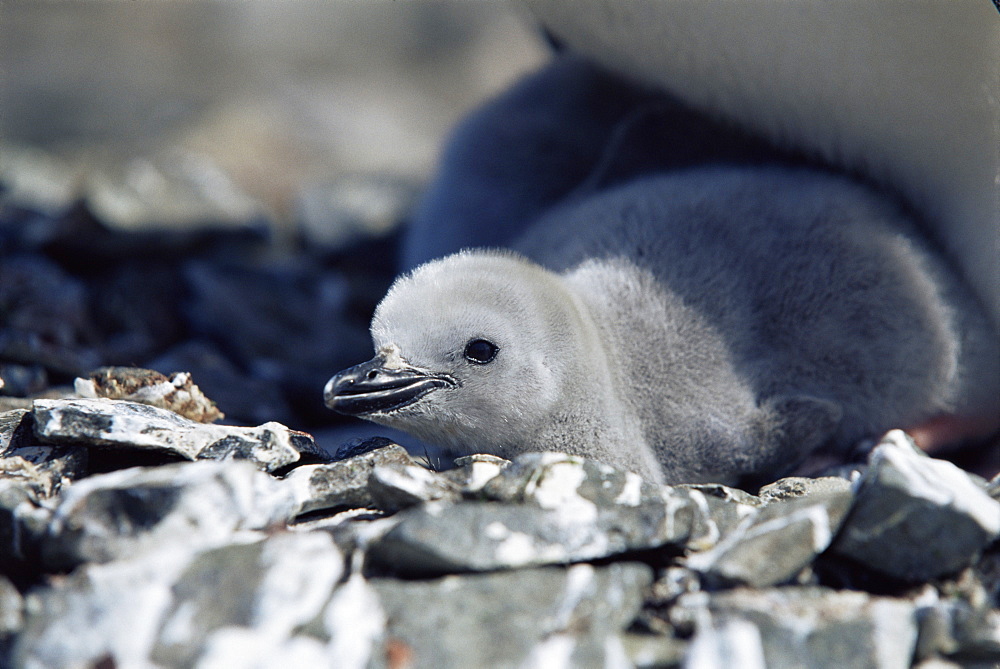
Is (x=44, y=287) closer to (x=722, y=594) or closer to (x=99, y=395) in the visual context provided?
(x=99, y=395)

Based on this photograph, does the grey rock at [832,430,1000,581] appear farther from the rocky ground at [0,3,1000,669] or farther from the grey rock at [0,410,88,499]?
the grey rock at [0,410,88,499]

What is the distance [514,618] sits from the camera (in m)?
1.17

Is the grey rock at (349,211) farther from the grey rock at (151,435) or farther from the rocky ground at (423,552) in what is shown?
the grey rock at (151,435)

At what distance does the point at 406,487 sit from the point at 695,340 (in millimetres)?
744

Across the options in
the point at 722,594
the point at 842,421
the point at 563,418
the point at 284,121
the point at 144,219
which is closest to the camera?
the point at 722,594

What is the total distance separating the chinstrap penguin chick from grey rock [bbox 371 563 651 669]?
47cm

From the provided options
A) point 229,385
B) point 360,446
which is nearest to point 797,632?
point 360,446

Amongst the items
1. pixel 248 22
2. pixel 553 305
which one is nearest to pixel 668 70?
pixel 553 305

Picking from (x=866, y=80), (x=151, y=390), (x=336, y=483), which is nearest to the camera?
(x=336, y=483)

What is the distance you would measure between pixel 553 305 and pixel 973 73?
918mm

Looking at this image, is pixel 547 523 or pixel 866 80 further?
pixel 866 80

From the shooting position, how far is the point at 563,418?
5.53 feet

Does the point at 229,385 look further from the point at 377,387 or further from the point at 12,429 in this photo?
the point at 377,387

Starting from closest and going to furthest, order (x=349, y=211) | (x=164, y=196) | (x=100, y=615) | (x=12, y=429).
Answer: (x=100, y=615), (x=12, y=429), (x=164, y=196), (x=349, y=211)
